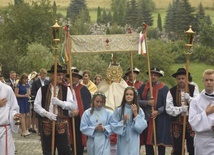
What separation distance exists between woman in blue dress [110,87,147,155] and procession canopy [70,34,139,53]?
5.68 ft

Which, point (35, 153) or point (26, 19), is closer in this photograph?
point (35, 153)

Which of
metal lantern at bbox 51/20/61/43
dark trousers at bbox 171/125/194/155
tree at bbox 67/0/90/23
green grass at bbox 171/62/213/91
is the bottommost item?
green grass at bbox 171/62/213/91

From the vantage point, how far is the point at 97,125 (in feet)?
28.1

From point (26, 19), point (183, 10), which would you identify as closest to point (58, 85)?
point (26, 19)

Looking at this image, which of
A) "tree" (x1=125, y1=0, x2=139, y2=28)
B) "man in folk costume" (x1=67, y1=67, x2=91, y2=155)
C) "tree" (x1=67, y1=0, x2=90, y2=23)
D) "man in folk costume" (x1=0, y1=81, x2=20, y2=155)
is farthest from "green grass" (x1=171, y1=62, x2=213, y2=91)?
"tree" (x1=67, y1=0, x2=90, y2=23)

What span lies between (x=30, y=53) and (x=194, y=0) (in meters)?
88.4

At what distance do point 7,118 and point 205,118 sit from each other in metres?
3.05

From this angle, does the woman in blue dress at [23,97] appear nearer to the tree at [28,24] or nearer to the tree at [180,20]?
the tree at [28,24]

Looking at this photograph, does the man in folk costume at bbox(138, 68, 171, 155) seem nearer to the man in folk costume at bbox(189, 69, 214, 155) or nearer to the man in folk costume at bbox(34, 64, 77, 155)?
the man in folk costume at bbox(34, 64, 77, 155)

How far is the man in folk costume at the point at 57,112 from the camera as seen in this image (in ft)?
30.0

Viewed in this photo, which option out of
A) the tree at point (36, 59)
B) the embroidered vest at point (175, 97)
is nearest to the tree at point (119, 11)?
the tree at point (36, 59)

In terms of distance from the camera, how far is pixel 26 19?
54219 millimetres

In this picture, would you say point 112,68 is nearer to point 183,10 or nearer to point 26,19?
point 26,19

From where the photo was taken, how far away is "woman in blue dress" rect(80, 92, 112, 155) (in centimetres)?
861
